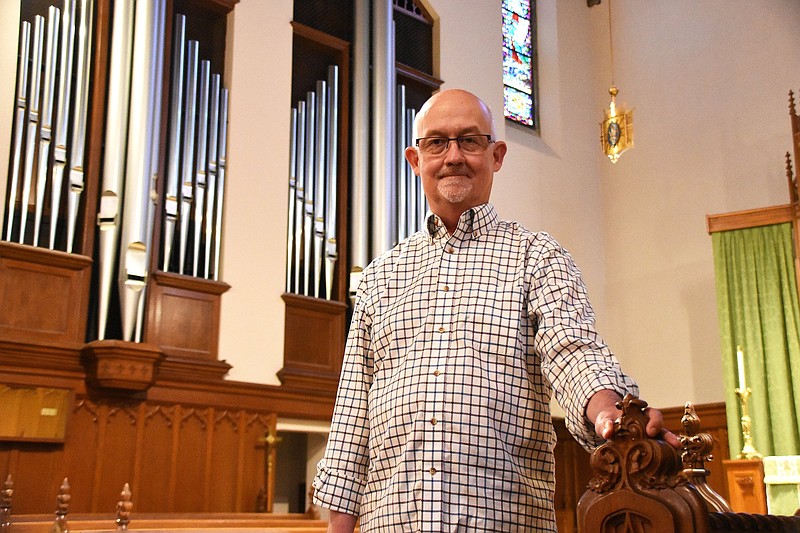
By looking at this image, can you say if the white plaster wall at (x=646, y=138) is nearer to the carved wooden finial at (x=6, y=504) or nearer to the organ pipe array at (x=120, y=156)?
the organ pipe array at (x=120, y=156)

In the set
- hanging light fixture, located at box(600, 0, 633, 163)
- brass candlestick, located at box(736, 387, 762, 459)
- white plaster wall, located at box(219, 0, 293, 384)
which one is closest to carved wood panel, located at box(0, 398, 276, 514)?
white plaster wall, located at box(219, 0, 293, 384)

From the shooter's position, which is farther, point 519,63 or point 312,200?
point 519,63

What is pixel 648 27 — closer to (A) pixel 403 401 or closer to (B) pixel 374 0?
(B) pixel 374 0

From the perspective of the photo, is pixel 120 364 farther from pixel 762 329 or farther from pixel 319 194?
pixel 762 329

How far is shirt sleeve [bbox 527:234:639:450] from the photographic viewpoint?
4.79 ft

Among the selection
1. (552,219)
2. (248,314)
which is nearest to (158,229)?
(248,314)

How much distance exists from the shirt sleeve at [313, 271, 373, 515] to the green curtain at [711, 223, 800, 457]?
6077 millimetres

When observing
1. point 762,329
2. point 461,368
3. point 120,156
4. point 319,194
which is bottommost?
point 461,368

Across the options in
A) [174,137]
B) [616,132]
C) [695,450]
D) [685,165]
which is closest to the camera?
[695,450]

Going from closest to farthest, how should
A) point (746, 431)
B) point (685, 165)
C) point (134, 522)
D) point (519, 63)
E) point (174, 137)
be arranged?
point (134, 522) < point (174, 137) < point (746, 431) < point (685, 165) < point (519, 63)

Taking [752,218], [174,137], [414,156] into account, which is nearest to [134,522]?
[174,137]

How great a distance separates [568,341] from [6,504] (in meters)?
3.99

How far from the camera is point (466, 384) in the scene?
1621 millimetres

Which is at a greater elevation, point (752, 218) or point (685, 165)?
point (685, 165)
